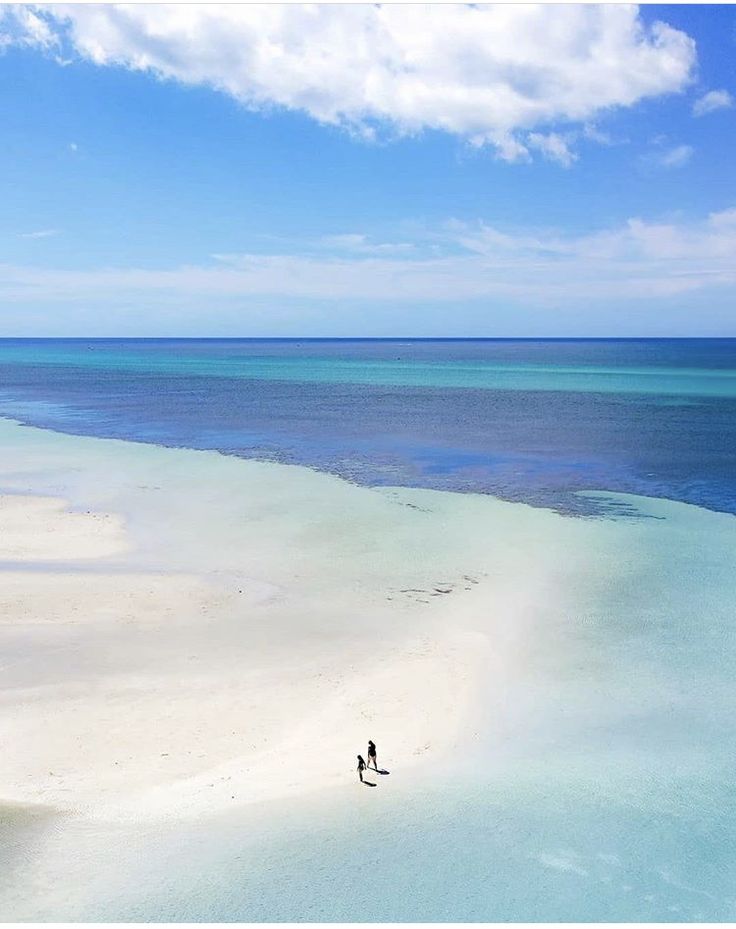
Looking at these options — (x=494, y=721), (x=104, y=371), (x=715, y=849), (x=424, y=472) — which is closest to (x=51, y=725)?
(x=494, y=721)

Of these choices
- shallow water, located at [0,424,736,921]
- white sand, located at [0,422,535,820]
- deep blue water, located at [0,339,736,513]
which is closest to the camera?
shallow water, located at [0,424,736,921]

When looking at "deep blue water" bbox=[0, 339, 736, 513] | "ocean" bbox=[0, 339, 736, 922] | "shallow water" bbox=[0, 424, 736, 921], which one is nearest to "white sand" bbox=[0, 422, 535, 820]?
"shallow water" bbox=[0, 424, 736, 921]

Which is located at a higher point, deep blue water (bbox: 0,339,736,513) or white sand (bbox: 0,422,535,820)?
deep blue water (bbox: 0,339,736,513)

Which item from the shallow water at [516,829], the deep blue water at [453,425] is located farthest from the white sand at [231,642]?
the deep blue water at [453,425]

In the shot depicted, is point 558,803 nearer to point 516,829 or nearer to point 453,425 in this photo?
point 516,829

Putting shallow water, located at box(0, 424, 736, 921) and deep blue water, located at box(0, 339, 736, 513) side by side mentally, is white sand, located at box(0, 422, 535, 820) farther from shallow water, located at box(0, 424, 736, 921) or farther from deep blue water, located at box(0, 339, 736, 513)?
deep blue water, located at box(0, 339, 736, 513)

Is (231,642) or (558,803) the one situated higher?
(231,642)

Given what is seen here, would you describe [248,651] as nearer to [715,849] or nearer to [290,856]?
[290,856]

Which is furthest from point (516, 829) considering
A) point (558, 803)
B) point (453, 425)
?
point (453, 425)
